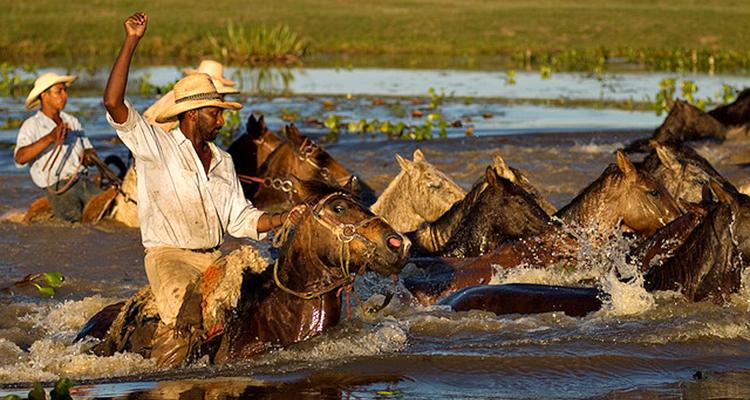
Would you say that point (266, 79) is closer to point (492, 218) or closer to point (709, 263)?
point (492, 218)

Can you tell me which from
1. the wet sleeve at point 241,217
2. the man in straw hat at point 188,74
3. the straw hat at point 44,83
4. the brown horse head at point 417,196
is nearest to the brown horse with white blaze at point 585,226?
the brown horse head at point 417,196

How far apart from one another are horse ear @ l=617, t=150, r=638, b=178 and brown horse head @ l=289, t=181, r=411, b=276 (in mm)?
3506

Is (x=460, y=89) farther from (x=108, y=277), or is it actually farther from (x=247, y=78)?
(x=108, y=277)

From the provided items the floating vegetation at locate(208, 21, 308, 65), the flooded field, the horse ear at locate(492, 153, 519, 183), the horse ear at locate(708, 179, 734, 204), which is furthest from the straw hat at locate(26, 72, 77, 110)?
the floating vegetation at locate(208, 21, 308, 65)

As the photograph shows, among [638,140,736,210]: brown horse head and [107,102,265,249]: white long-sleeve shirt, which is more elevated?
[107,102,265,249]: white long-sleeve shirt

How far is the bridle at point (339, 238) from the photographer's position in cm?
647

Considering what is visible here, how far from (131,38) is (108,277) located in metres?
4.97

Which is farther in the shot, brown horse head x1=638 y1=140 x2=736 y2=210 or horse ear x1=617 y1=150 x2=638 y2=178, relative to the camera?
brown horse head x1=638 y1=140 x2=736 y2=210

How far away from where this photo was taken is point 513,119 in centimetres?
2120

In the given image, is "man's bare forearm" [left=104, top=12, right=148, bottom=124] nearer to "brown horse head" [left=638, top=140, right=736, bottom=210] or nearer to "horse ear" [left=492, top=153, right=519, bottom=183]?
"horse ear" [left=492, top=153, right=519, bottom=183]

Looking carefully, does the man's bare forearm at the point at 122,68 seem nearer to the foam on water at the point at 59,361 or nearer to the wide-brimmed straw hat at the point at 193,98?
the wide-brimmed straw hat at the point at 193,98

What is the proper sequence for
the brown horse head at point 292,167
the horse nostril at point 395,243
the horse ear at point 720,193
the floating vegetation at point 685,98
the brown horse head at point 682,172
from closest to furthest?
the horse nostril at point 395,243 → the horse ear at point 720,193 → the brown horse head at point 682,172 → the brown horse head at point 292,167 → the floating vegetation at point 685,98

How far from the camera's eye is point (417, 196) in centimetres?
1084

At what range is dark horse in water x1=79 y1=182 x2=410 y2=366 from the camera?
21.3ft
